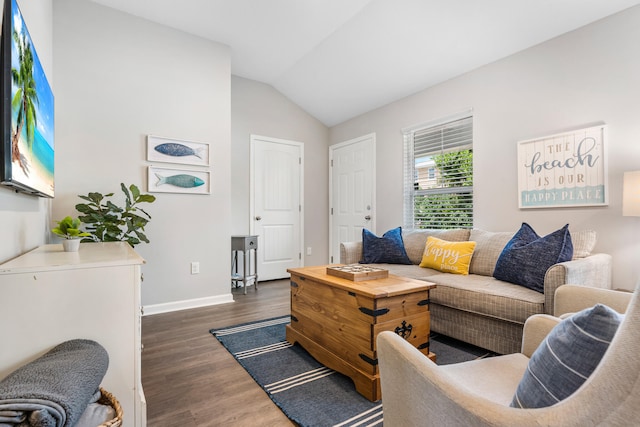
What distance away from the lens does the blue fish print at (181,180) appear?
3.22 meters

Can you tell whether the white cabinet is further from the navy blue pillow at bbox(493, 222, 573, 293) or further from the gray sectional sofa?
the navy blue pillow at bbox(493, 222, 573, 293)

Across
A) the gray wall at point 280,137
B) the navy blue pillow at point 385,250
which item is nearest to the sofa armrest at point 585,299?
the navy blue pillow at point 385,250

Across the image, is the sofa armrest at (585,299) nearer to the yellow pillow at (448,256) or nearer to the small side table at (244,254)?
the yellow pillow at (448,256)

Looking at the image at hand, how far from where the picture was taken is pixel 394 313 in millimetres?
1736

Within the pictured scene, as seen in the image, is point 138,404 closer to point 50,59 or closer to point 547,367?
point 547,367

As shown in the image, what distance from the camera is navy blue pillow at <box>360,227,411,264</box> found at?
321cm

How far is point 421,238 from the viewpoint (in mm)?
3291

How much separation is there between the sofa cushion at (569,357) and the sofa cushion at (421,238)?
2.46 meters

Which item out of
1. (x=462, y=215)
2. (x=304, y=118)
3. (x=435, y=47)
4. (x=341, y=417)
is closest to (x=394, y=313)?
(x=341, y=417)

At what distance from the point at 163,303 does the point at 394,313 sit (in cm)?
248

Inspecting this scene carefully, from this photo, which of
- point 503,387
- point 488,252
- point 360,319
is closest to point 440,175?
point 488,252

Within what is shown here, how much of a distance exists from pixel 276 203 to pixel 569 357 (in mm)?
4304

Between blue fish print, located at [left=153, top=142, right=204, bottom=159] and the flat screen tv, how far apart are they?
131 centimetres

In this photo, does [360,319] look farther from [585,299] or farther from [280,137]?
[280,137]
